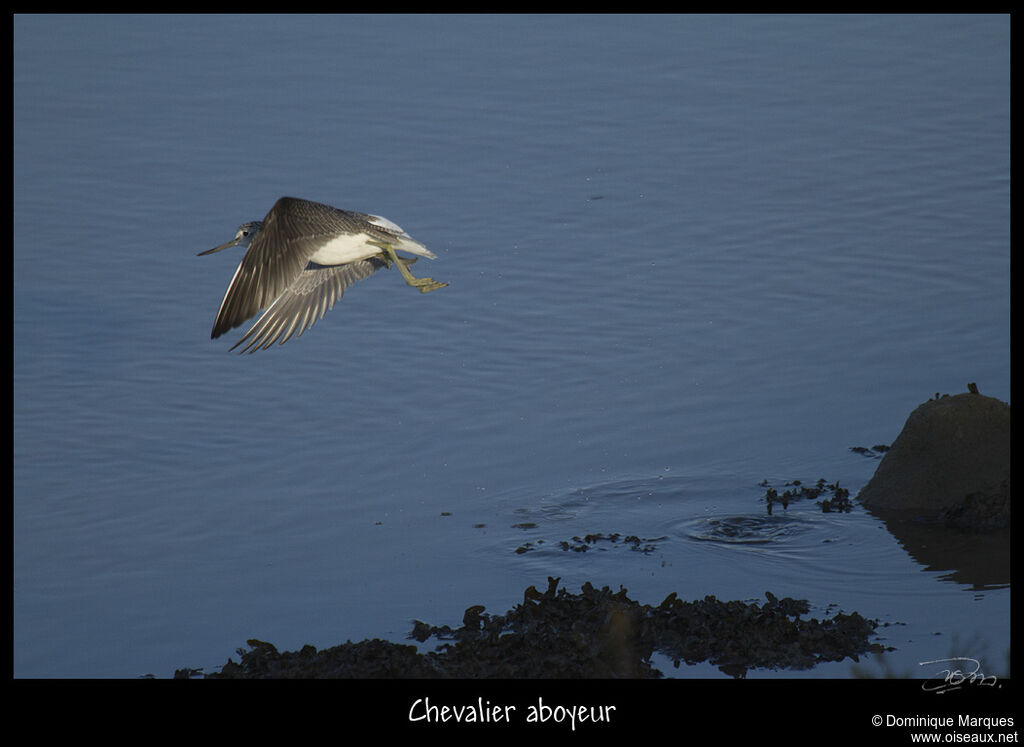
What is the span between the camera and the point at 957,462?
356 inches

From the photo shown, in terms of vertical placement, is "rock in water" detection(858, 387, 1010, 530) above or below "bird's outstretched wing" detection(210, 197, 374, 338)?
below

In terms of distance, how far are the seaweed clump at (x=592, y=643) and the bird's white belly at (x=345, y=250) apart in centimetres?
209

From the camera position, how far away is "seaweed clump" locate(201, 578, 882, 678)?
23.4ft

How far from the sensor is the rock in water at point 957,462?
8.89 m

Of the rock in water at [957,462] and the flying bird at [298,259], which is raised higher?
the flying bird at [298,259]

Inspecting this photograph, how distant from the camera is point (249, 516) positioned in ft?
30.8

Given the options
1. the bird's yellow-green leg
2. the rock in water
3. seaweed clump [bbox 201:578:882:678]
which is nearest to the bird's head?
the bird's yellow-green leg

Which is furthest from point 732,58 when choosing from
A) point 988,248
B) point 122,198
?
point 122,198

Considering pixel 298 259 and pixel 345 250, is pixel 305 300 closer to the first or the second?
pixel 345 250

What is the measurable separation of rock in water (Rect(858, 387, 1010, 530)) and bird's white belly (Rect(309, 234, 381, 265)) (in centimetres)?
348

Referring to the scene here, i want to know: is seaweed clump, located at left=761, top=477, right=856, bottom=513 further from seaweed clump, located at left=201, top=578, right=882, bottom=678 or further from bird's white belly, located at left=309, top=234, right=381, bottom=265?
bird's white belly, located at left=309, top=234, right=381, bottom=265
